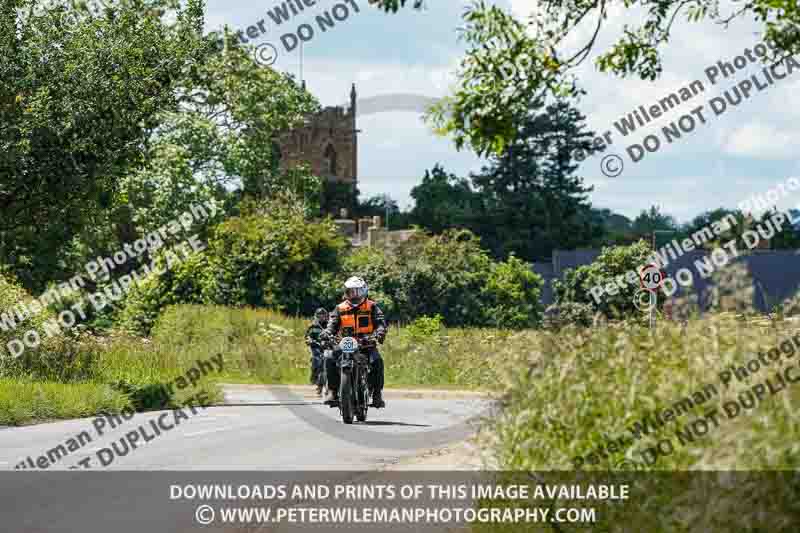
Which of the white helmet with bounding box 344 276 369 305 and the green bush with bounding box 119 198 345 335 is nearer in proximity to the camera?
the white helmet with bounding box 344 276 369 305

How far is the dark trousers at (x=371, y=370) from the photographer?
1855 centimetres

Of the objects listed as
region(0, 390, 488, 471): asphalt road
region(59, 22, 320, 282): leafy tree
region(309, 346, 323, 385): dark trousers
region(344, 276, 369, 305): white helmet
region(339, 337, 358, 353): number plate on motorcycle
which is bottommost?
region(0, 390, 488, 471): asphalt road

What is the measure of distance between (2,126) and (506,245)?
63.0m

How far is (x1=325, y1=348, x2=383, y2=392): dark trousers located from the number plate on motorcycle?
1.34 feet

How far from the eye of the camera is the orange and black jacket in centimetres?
1833

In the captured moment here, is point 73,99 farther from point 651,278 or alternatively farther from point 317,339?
point 651,278

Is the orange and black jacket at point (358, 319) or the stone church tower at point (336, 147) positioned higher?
the stone church tower at point (336, 147)

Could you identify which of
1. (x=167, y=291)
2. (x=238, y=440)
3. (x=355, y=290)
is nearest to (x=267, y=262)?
(x=167, y=291)

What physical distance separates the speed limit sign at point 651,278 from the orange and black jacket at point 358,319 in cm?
851

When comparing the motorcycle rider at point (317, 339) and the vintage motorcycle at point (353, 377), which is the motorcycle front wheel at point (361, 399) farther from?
the motorcycle rider at point (317, 339)

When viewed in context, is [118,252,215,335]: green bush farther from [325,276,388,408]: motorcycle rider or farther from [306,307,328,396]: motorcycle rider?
[325,276,388,408]: motorcycle rider

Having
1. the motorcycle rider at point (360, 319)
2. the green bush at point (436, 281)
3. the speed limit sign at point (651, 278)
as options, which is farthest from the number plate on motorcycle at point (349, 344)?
the green bush at point (436, 281)

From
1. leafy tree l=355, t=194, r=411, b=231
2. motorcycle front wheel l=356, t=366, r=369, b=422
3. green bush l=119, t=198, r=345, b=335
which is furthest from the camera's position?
leafy tree l=355, t=194, r=411, b=231

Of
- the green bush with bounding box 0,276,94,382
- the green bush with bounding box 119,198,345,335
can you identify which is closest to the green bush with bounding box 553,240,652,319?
the green bush with bounding box 119,198,345,335
